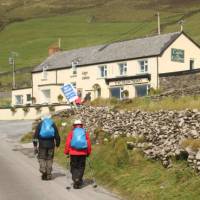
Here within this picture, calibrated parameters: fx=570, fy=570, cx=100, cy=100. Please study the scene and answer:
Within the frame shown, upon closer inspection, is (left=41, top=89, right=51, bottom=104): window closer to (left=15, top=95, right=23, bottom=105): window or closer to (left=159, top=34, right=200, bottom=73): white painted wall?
(left=15, top=95, right=23, bottom=105): window

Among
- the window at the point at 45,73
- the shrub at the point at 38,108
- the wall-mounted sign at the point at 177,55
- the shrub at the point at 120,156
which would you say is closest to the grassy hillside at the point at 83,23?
the window at the point at 45,73

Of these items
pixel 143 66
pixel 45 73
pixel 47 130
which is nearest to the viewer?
pixel 47 130

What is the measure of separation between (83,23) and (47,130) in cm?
11911

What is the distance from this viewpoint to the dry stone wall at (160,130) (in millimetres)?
15533

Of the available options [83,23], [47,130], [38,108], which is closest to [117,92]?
[38,108]

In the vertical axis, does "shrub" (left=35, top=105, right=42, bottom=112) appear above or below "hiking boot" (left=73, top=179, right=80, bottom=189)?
above

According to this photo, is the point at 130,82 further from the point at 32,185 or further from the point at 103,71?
the point at 32,185

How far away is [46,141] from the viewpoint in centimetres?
1744

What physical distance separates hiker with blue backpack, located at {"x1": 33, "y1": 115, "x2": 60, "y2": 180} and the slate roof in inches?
1503

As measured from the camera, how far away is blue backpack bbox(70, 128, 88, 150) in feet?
51.9

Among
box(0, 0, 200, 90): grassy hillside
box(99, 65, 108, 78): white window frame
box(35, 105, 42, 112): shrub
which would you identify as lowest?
box(35, 105, 42, 112): shrub

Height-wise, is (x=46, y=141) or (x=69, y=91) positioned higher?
(x=69, y=91)

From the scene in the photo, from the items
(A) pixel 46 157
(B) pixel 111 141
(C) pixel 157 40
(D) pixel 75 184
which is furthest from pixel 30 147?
(C) pixel 157 40

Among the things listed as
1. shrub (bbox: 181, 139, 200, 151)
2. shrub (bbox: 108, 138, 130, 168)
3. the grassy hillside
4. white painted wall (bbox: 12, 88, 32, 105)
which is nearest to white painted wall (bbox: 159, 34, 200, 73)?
white painted wall (bbox: 12, 88, 32, 105)
